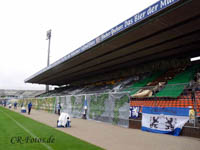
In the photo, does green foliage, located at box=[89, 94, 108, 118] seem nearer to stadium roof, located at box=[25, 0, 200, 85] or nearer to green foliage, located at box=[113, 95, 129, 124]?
green foliage, located at box=[113, 95, 129, 124]

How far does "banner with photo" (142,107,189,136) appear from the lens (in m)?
10.5

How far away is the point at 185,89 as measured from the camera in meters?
14.0

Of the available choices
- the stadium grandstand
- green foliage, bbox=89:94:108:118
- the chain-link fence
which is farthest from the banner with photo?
green foliage, bbox=89:94:108:118

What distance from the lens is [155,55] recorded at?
24297 mm

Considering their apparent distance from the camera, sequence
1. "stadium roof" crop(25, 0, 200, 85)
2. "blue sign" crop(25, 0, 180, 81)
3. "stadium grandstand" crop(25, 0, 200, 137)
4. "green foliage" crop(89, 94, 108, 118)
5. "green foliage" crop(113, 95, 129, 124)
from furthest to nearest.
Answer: "green foliage" crop(89, 94, 108, 118), "green foliage" crop(113, 95, 129, 124), "stadium roof" crop(25, 0, 200, 85), "stadium grandstand" crop(25, 0, 200, 137), "blue sign" crop(25, 0, 180, 81)

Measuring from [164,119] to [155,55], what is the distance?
14161mm

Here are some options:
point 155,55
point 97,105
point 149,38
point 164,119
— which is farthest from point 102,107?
point 155,55

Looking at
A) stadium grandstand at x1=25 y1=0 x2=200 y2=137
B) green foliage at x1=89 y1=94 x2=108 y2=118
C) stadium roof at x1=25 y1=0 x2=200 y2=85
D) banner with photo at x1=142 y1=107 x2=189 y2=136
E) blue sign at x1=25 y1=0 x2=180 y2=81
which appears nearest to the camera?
banner with photo at x1=142 y1=107 x2=189 y2=136

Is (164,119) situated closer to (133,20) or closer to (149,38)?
(133,20)

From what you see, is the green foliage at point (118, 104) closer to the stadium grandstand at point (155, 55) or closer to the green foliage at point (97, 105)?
the stadium grandstand at point (155, 55)

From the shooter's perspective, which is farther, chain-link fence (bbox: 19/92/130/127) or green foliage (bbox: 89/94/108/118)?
green foliage (bbox: 89/94/108/118)

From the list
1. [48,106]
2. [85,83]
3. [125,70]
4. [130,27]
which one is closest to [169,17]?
[130,27]

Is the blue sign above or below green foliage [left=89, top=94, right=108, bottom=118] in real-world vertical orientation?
above

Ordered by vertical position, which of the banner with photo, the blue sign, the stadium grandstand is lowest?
the banner with photo
